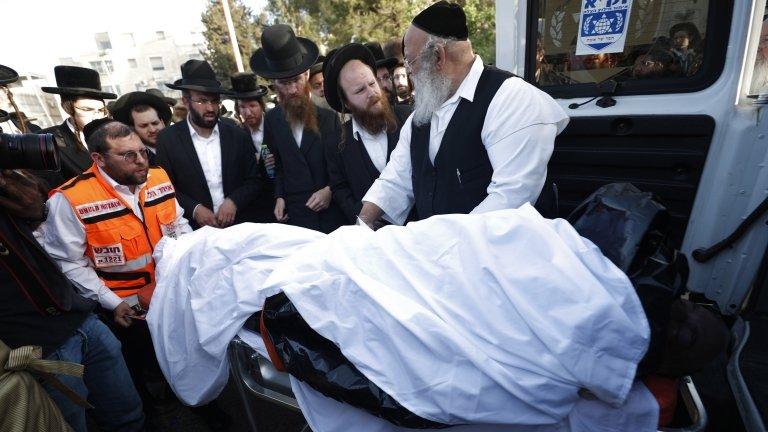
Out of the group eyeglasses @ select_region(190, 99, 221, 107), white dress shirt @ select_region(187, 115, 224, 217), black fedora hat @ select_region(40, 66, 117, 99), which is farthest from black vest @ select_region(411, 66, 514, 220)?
black fedora hat @ select_region(40, 66, 117, 99)

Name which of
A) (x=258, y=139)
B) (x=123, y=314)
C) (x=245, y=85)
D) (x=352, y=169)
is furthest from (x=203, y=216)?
(x=245, y=85)

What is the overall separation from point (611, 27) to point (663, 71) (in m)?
0.38

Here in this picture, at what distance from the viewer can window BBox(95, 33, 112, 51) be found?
49719mm

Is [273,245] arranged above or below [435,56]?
below

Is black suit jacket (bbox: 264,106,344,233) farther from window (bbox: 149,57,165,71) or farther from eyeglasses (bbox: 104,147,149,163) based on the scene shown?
window (bbox: 149,57,165,71)

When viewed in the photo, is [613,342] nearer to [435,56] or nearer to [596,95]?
[435,56]

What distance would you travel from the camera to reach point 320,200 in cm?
298

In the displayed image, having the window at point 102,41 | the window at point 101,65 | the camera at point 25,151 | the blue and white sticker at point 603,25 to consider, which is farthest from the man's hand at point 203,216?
the window at point 102,41

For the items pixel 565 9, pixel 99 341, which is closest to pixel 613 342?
pixel 565 9

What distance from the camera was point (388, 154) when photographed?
2.85 meters

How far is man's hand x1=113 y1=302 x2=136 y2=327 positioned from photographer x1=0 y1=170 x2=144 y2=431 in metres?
0.09

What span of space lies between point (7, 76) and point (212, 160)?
1.51 metres

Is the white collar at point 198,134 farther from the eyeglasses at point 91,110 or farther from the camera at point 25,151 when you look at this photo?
the camera at point 25,151

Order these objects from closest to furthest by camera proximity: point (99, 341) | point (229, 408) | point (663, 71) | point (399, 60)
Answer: point (99, 341), point (663, 71), point (229, 408), point (399, 60)
